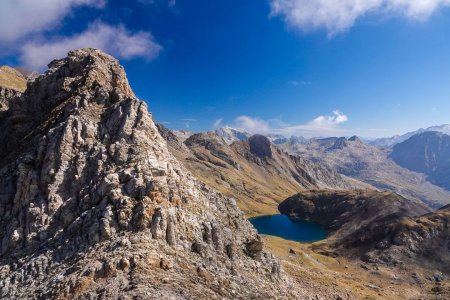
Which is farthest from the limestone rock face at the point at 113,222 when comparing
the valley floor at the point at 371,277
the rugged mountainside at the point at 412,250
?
the rugged mountainside at the point at 412,250

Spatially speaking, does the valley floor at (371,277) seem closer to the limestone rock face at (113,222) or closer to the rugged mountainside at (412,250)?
the rugged mountainside at (412,250)

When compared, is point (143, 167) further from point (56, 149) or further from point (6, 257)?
point (6, 257)

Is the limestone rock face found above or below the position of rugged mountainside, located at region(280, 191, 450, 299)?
above

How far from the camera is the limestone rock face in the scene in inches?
1262

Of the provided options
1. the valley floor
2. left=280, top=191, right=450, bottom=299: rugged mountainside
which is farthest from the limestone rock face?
left=280, top=191, right=450, bottom=299: rugged mountainside

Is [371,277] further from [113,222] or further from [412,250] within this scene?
[113,222]

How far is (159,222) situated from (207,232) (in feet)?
25.1

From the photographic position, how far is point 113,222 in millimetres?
36812

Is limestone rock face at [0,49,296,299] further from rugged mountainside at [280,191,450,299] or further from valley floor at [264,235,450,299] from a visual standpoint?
rugged mountainside at [280,191,450,299]

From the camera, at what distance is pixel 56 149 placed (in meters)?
45.5

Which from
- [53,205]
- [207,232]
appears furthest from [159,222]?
[53,205]

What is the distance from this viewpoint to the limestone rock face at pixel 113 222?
3206 centimetres

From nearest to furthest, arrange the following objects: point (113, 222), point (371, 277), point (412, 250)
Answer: point (113, 222)
point (371, 277)
point (412, 250)

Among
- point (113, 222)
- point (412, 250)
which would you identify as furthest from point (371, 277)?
point (113, 222)
